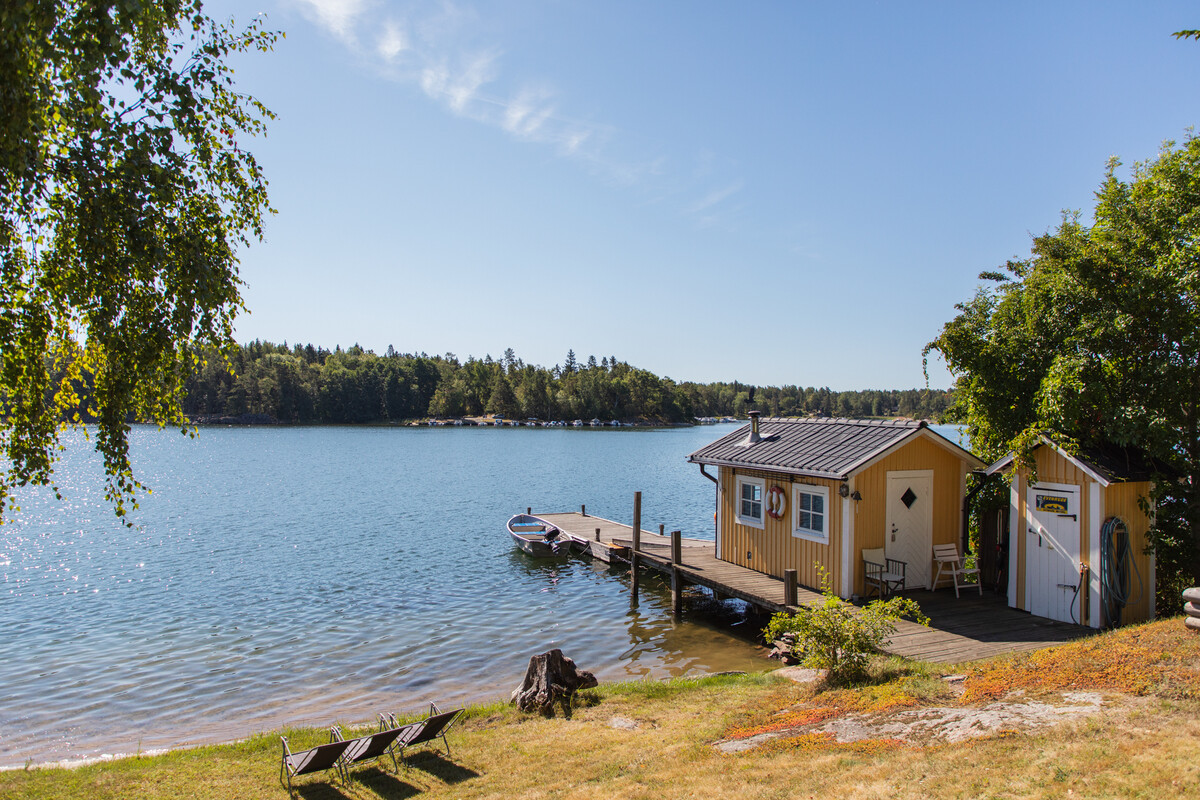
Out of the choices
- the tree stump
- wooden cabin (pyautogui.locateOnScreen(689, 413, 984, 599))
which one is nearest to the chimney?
wooden cabin (pyautogui.locateOnScreen(689, 413, 984, 599))

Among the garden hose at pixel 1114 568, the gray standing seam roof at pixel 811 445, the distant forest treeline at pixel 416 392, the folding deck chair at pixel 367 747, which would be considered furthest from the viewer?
the distant forest treeline at pixel 416 392

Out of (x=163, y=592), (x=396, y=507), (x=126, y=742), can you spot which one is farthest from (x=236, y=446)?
(x=126, y=742)

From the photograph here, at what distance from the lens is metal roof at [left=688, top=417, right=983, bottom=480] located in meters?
13.7

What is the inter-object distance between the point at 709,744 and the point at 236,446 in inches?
3187

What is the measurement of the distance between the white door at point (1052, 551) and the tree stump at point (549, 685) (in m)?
7.93

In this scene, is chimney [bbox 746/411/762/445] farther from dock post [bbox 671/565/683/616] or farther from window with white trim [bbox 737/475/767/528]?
dock post [bbox 671/565/683/616]

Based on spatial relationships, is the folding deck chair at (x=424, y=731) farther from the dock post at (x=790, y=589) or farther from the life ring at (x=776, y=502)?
Result: the life ring at (x=776, y=502)

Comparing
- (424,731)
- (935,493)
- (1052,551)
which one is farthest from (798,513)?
(424,731)

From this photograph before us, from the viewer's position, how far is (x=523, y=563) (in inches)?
943

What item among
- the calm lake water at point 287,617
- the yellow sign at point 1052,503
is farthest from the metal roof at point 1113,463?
the calm lake water at point 287,617

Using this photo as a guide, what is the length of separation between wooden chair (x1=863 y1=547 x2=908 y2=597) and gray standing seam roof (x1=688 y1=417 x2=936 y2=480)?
6.03 feet

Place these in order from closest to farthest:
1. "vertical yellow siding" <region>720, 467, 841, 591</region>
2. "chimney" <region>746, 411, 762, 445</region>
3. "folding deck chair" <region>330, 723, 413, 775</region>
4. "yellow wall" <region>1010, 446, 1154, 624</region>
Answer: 1. "folding deck chair" <region>330, 723, 413, 775</region>
2. "yellow wall" <region>1010, 446, 1154, 624</region>
3. "vertical yellow siding" <region>720, 467, 841, 591</region>
4. "chimney" <region>746, 411, 762, 445</region>

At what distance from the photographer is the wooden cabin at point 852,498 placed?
537 inches

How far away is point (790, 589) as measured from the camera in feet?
42.5
